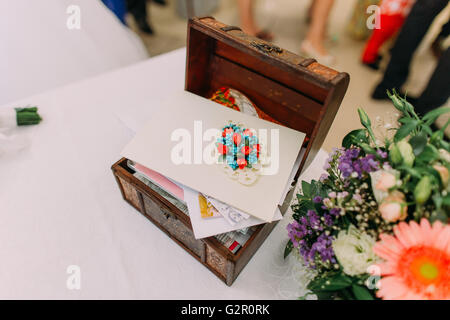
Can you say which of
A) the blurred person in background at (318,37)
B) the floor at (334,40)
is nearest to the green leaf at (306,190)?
the floor at (334,40)

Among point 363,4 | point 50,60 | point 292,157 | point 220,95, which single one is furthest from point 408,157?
point 363,4

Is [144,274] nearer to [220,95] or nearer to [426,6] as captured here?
[220,95]

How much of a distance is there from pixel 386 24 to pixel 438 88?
68 cm

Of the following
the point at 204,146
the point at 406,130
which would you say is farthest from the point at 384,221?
the point at 204,146

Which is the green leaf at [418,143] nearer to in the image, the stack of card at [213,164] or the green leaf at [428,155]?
the green leaf at [428,155]

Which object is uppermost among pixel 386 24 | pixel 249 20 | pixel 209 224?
pixel 386 24

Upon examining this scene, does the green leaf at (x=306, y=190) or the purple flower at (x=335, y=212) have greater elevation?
the purple flower at (x=335, y=212)

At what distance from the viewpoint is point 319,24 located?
7.32 ft

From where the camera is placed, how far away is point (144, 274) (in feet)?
2.43

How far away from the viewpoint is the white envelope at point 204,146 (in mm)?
687

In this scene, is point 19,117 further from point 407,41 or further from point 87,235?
point 407,41

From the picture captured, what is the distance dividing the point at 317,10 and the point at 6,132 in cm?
218

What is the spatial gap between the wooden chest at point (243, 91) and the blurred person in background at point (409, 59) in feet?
3.89

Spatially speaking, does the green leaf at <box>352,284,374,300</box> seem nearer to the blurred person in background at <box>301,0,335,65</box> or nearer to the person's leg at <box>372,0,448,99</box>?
the person's leg at <box>372,0,448,99</box>
